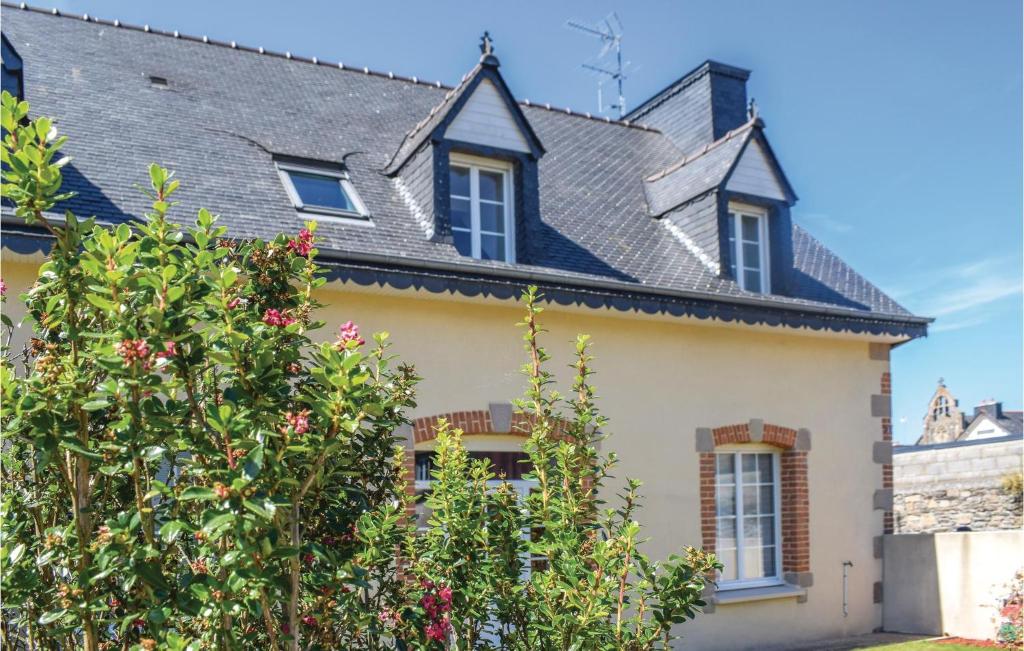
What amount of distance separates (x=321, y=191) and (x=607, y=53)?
9318 millimetres

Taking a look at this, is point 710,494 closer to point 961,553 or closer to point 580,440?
point 961,553

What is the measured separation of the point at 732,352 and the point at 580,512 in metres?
7.06

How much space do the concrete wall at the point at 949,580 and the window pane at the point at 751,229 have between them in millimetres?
4024

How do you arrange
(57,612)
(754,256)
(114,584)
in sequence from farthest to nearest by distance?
(754,256)
(114,584)
(57,612)

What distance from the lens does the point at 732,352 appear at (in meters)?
10.3

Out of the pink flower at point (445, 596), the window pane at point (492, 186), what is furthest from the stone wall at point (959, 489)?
the pink flower at point (445, 596)

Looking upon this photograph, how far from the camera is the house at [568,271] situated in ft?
27.7

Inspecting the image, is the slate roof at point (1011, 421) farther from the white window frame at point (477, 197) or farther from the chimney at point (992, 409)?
the white window frame at point (477, 197)

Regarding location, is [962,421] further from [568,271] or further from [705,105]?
[568,271]

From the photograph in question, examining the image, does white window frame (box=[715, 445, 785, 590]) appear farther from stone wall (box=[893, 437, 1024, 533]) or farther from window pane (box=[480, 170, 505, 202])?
stone wall (box=[893, 437, 1024, 533])

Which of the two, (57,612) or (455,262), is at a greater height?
(455,262)

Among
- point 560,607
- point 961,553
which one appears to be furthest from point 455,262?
point 961,553

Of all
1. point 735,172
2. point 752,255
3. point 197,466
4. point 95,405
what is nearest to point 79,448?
point 95,405

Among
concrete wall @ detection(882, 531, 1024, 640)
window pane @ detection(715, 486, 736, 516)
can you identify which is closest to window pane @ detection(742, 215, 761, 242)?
window pane @ detection(715, 486, 736, 516)
